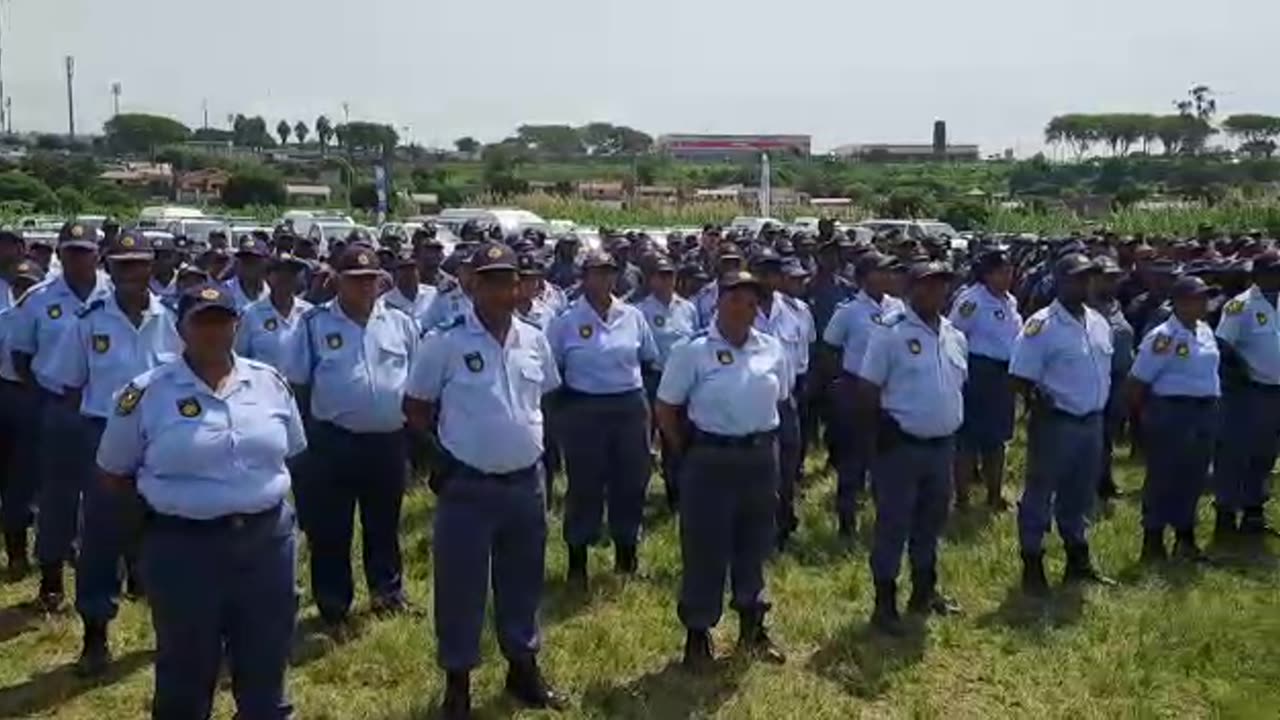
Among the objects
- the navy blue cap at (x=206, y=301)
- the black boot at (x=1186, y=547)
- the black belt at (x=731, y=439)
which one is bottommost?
the black boot at (x=1186, y=547)

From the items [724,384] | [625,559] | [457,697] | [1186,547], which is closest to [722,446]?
[724,384]

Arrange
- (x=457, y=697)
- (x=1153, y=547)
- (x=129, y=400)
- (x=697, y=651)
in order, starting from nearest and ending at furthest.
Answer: (x=129, y=400), (x=457, y=697), (x=697, y=651), (x=1153, y=547)

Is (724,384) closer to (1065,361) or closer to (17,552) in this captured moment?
(1065,361)

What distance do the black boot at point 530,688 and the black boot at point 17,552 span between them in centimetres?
371

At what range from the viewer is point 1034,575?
8695 millimetres

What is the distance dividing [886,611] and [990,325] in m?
3.32

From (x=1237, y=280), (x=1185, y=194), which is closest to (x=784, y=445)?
(x=1237, y=280)

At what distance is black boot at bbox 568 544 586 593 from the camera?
8.64 m

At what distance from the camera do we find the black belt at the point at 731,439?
685 centimetres

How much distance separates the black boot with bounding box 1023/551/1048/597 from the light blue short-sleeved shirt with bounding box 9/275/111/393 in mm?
5526

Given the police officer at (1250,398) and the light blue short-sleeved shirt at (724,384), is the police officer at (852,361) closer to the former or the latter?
the police officer at (1250,398)

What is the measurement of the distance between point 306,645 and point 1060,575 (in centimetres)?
467

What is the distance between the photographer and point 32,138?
109 metres

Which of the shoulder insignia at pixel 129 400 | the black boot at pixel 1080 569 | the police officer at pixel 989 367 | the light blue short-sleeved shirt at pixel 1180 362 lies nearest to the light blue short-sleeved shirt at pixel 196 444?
the shoulder insignia at pixel 129 400
